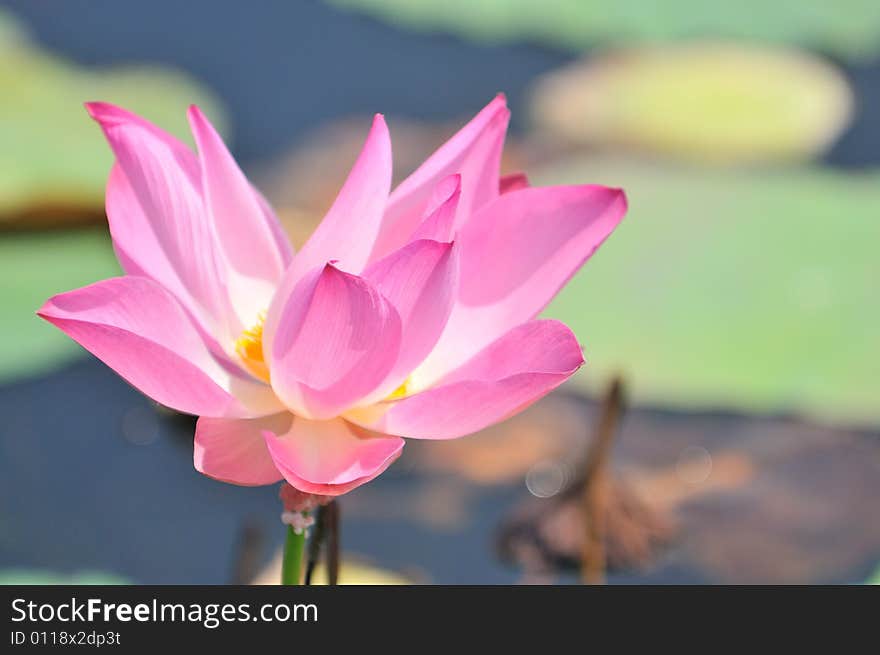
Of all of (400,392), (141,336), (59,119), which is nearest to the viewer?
(141,336)

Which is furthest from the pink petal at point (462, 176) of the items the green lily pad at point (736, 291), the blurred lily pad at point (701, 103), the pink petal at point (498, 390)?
the blurred lily pad at point (701, 103)

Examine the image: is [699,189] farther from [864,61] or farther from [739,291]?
[864,61]

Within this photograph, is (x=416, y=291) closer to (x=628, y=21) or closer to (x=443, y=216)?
(x=443, y=216)

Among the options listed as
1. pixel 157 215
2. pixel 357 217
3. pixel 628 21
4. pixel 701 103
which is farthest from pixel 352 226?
pixel 628 21

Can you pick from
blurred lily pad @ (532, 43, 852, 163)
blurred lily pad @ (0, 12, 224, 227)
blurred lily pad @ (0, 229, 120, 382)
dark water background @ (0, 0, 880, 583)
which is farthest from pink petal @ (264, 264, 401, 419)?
blurred lily pad @ (532, 43, 852, 163)

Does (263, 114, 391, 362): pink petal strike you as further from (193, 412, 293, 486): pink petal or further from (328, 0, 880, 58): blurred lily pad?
(328, 0, 880, 58): blurred lily pad
